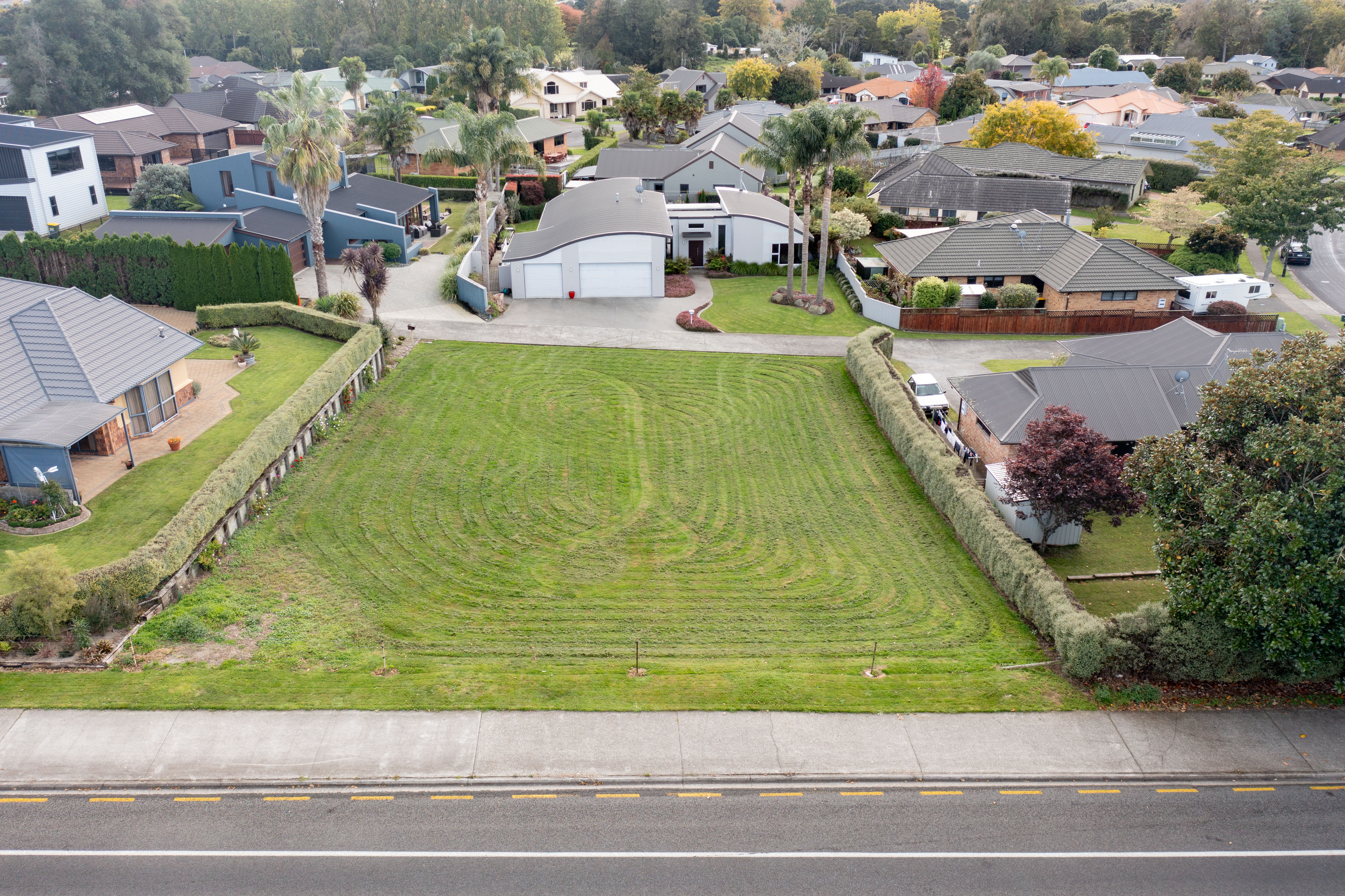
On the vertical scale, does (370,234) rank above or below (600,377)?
above

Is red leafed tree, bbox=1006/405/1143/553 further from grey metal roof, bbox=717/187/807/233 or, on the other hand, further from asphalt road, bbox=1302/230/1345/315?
asphalt road, bbox=1302/230/1345/315

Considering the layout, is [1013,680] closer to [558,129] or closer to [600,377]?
[600,377]

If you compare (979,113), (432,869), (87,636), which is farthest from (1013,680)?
(979,113)

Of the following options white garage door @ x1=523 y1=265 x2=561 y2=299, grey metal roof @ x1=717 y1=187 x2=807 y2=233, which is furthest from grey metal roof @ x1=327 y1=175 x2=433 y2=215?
grey metal roof @ x1=717 y1=187 x2=807 y2=233

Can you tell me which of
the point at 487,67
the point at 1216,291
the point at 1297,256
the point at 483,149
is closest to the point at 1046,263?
the point at 1216,291

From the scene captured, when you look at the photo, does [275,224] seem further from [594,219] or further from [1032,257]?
[1032,257]

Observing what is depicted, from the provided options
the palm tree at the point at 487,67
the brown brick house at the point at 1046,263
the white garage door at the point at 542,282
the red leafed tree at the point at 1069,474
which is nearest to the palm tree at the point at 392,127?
the palm tree at the point at 487,67
